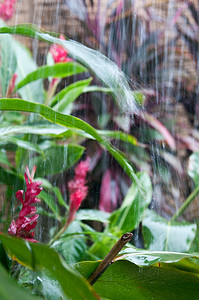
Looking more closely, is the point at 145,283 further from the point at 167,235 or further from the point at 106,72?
the point at 167,235

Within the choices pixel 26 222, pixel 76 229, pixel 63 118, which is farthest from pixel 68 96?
pixel 26 222

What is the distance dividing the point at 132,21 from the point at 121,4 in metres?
0.12

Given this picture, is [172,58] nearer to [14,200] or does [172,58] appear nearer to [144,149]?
[144,149]

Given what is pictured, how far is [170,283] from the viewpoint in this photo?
408 millimetres

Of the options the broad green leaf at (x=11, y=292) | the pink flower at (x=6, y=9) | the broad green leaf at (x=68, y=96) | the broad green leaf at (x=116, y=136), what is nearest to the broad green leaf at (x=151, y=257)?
the broad green leaf at (x=11, y=292)

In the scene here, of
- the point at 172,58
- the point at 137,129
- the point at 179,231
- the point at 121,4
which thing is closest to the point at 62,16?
the point at 121,4

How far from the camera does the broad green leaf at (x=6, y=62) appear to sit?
0.79 meters

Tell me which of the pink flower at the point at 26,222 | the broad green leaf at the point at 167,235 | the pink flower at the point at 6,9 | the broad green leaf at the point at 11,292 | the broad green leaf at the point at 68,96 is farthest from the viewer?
the pink flower at the point at 6,9

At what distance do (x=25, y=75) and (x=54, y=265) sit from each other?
843 mm

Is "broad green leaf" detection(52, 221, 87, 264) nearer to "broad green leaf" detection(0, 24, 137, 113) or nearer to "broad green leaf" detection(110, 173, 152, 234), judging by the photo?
"broad green leaf" detection(110, 173, 152, 234)

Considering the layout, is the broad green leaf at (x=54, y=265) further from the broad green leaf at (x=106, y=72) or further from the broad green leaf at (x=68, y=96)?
the broad green leaf at (x=68, y=96)

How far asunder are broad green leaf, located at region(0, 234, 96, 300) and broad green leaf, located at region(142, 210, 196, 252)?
18.7 inches

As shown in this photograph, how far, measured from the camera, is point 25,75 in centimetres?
106

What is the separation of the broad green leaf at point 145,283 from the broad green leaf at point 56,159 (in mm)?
408
